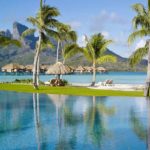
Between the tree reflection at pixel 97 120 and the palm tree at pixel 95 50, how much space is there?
63.4 feet

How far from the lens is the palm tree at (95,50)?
1686 inches

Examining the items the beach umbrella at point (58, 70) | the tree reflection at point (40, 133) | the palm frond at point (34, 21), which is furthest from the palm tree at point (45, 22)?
the tree reflection at point (40, 133)

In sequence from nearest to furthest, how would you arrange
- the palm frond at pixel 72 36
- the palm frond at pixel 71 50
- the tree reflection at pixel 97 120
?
the tree reflection at pixel 97 120
the palm frond at pixel 71 50
the palm frond at pixel 72 36

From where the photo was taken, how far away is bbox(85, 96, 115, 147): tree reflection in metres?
13.1

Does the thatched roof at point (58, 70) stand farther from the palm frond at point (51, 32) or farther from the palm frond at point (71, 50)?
the palm frond at point (51, 32)

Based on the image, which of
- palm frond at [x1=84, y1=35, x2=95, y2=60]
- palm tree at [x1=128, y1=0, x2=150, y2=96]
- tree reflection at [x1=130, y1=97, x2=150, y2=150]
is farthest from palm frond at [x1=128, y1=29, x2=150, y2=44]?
palm frond at [x1=84, y1=35, x2=95, y2=60]

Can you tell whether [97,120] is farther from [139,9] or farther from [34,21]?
[34,21]

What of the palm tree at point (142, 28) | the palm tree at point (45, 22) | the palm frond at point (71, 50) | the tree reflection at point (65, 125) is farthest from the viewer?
the palm frond at point (71, 50)

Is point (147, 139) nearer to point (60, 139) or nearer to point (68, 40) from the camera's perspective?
point (60, 139)

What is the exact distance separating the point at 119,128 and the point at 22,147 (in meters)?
4.80

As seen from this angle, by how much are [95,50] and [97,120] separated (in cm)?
2733

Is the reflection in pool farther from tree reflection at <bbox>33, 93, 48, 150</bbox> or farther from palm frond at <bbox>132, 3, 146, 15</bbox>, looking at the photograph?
palm frond at <bbox>132, 3, 146, 15</bbox>

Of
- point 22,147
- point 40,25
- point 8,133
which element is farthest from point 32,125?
point 40,25

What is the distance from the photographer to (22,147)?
1123 cm
